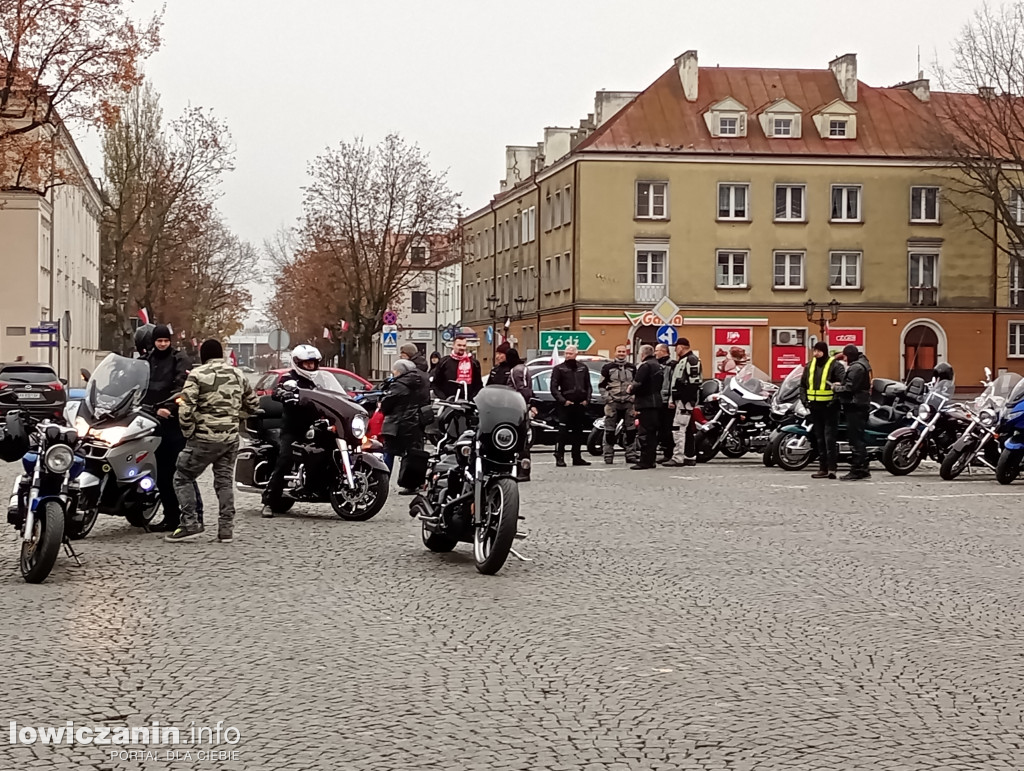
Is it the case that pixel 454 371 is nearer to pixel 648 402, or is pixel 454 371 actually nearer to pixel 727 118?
pixel 648 402

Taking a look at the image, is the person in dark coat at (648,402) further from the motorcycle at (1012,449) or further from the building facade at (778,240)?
the building facade at (778,240)

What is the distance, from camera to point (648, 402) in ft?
72.2

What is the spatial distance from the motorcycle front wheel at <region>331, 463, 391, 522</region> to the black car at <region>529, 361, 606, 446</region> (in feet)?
33.6

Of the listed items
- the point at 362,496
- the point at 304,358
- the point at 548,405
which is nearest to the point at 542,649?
the point at 362,496

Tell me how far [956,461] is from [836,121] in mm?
48254

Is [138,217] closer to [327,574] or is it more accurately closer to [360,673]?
[327,574]

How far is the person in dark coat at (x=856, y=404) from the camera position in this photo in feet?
66.4

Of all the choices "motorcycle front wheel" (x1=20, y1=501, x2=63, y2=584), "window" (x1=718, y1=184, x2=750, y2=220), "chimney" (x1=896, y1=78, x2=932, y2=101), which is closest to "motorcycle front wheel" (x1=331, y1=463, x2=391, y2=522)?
"motorcycle front wheel" (x1=20, y1=501, x2=63, y2=584)

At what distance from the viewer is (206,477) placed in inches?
768

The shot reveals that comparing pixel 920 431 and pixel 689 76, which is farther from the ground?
pixel 689 76

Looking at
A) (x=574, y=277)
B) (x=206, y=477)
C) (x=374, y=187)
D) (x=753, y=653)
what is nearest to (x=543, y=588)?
(x=753, y=653)

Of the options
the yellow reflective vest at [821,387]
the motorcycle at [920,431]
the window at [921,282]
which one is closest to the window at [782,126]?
the window at [921,282]

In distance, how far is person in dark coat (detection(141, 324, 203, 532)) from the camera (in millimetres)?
13203

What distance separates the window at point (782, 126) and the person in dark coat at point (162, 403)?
55681 millimetres
